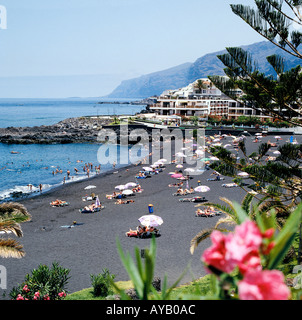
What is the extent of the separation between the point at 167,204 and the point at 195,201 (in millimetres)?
1916

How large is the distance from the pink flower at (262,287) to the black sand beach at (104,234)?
29.4 ft

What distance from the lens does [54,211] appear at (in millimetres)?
22422

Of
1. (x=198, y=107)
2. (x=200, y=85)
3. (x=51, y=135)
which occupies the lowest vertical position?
(x=51, y=135)

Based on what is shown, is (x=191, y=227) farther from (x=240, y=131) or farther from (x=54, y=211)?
(x=240, y=131)

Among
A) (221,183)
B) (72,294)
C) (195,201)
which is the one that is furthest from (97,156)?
Result: (72,294)

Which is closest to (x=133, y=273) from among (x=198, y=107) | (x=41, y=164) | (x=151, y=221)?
(x=151, y=221)

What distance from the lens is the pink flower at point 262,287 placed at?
50.8 inches

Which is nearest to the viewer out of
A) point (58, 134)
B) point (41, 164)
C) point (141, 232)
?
point (141, 232)

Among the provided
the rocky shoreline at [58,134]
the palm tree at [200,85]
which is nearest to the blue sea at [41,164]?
the rocky shoreline at [58,134]

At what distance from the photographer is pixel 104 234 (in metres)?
17.0

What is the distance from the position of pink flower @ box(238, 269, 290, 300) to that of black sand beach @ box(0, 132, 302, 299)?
8.97m

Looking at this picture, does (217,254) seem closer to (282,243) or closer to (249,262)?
(249,262)

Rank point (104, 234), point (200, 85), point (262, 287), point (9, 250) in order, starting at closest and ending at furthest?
point (262, 287) → point (9, 250) → point (104, 234) → point (200, 85)

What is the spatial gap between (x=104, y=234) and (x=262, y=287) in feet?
53.3
